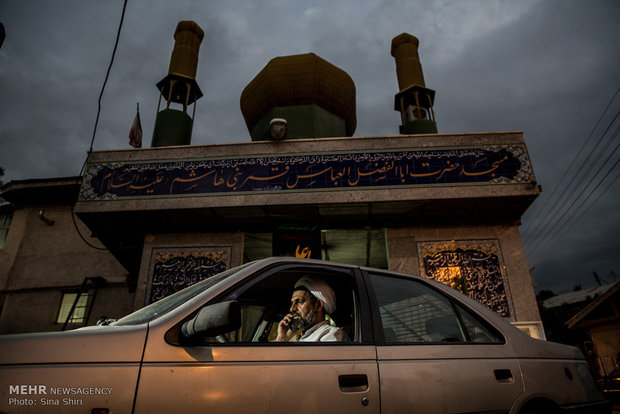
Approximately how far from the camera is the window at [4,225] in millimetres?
14117

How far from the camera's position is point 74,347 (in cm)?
150

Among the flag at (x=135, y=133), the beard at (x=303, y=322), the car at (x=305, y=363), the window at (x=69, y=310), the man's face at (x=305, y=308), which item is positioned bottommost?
the car at (x=305, y=363)

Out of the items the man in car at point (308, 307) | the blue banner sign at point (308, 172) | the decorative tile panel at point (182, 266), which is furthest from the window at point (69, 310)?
the man in car at point (308, 307)

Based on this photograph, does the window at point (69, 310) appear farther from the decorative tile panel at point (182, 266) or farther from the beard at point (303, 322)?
the beard at point (303, 322)

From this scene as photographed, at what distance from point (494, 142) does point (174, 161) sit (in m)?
8.47

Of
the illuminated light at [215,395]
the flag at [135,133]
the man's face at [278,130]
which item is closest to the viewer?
the illuminated light at [215,395]

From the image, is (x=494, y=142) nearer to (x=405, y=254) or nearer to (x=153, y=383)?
(x=405, y=254)

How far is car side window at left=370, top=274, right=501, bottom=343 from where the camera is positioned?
2260 millimetres

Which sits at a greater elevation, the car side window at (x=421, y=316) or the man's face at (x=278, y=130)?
the man's face at (x=278, y=130)

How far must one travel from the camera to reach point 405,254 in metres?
9.17

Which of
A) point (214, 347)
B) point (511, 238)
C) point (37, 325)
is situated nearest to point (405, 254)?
point (511, 238)

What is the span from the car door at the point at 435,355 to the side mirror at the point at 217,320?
0.88m

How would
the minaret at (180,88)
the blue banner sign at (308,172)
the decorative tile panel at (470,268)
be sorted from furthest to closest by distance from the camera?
the minaret at (180,88), the blue banner sign at (308,172), the decorative tile panel at (470,268)

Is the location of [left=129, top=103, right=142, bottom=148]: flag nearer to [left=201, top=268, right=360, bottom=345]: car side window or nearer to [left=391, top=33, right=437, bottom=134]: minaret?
[left=391, top=33, right=437, bottom=134]: minaret
